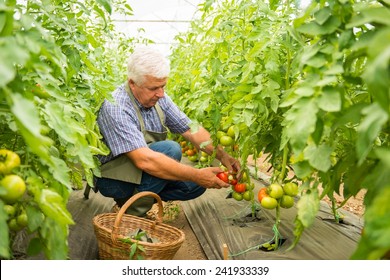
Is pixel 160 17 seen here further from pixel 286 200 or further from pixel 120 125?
pixel 286 200

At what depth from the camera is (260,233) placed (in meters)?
2.63

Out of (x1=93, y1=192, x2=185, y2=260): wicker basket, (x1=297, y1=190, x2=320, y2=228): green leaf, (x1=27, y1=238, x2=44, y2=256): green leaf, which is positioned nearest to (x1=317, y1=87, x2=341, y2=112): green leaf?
(x1=297, y1=190, x2=320, y2=228): green leaf

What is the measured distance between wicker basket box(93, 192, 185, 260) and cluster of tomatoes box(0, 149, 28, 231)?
2.67ft

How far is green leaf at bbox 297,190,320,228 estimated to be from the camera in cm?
119

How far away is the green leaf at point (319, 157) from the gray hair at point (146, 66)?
1.70 metres

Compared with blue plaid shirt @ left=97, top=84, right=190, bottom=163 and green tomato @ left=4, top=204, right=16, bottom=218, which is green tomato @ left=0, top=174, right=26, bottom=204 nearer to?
green tomato @ left=4, top=204, right=16, bottom=218

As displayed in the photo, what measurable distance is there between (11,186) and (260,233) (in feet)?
6.00

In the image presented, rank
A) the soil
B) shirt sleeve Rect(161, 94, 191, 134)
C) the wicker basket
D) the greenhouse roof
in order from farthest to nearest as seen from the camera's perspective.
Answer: the greenhouse roof → shirt sleeve Rect(161, 94, 191, 134) → the soil → the wicker basket

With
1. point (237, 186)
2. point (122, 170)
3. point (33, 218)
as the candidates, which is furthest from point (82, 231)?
point (33, 218)

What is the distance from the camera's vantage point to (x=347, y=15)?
1218mm

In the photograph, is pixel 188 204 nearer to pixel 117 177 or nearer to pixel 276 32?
pixel 117 177

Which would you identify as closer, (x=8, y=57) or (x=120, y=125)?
(x=8, y=57)

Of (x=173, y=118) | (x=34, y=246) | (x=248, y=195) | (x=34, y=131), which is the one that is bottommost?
(x=248, y=195)

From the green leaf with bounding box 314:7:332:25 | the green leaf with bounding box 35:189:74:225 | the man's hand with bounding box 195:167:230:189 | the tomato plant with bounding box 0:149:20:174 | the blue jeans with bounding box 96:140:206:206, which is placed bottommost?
the blue jeans with bounding box 96:140:206:206
